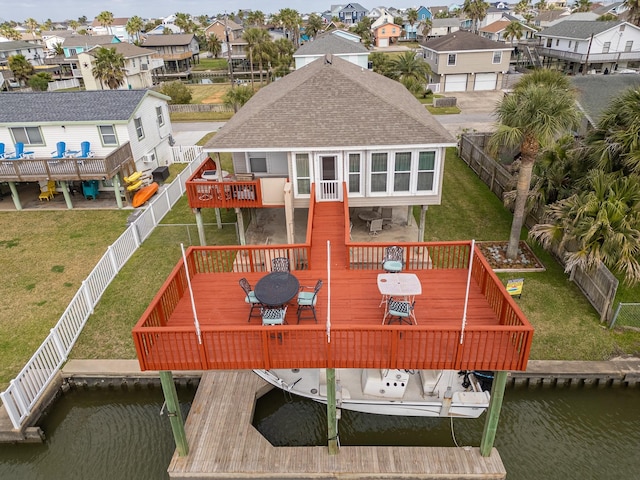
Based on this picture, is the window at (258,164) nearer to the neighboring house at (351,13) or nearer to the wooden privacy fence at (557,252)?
the wooden privacy fence at (557,252)

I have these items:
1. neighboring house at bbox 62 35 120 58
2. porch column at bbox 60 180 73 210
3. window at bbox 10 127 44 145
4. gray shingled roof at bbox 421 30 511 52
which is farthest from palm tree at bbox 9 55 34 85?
gray shingled roof at bbox 421 30 511 52

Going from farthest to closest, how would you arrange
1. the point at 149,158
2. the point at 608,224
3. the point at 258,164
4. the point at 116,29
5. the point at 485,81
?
the point at 116,29, the point at 485,81, the point at 149,158, the point at 258,164, the point at 608,224

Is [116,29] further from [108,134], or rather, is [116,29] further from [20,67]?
[108,134]

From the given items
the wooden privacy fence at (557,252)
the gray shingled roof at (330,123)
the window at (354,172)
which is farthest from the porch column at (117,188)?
the wooden privacy fence at (557,252)

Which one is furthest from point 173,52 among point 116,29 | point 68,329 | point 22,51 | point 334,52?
point 116,29

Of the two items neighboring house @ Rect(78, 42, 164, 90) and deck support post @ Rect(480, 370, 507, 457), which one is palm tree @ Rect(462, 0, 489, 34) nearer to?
neighboring house @ Rect(78, 42, 164, 90)

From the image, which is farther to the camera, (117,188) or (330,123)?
(117,188)
